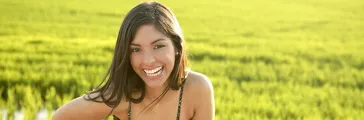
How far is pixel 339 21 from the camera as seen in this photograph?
1282 centimetres

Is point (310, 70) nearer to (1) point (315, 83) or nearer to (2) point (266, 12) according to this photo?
(1) point (315, 83)

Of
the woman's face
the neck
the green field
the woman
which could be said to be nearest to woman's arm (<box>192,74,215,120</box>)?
the woman

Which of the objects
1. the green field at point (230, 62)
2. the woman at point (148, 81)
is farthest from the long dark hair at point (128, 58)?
the green field at point (230, 62)

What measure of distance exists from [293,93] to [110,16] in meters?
8.85

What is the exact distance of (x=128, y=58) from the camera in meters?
1.85

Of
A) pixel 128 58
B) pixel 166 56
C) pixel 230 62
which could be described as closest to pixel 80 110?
pixel 128 58

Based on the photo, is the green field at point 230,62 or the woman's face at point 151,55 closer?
the woman's face at point 151,55

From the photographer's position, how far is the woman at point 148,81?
180cm

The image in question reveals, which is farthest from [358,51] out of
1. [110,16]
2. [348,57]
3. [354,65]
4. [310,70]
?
[110,16]

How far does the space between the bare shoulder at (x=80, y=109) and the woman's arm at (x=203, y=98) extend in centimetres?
39

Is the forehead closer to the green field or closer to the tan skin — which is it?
the tan skin

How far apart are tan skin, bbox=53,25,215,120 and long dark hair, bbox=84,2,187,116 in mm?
27

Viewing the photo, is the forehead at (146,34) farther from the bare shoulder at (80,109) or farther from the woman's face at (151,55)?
the bare shoulder at (80,109)

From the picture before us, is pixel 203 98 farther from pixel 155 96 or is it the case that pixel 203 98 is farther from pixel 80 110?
pixel 80 110
